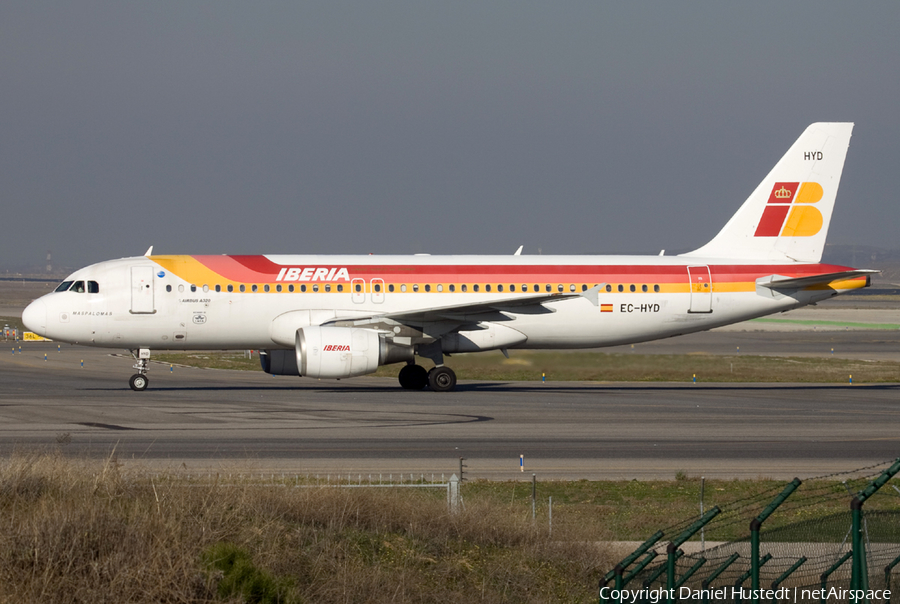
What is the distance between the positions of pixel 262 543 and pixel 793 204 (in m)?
30.1

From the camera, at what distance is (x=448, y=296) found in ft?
112

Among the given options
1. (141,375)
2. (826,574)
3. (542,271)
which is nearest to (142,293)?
(141,375)

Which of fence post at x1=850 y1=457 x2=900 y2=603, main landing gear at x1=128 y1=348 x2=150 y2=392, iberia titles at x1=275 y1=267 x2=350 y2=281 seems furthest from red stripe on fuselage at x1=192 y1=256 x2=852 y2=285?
fence post at x1=850 y1=457 x2=900 y2=603

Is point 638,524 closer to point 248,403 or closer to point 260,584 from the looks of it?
point 260,584

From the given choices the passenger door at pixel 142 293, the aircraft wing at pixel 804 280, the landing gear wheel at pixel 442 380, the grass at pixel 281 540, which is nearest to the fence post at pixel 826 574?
the grass at pixel 281 540

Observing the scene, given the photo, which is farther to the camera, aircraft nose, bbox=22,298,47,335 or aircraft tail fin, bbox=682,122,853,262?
aircraft tail fin, bbox=682,122,853,262

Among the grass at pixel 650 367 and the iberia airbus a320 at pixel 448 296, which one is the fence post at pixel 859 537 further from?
the grass at pixel 650 367

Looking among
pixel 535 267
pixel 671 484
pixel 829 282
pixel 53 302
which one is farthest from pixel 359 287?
pixel 671 484

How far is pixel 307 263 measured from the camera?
111 feet

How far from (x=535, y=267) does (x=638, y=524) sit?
21.3 meters

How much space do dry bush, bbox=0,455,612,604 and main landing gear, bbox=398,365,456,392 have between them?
782 inches

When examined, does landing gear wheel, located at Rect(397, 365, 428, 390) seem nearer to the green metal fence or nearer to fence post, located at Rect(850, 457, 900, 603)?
the green metal fence

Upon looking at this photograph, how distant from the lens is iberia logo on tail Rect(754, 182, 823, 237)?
118ft

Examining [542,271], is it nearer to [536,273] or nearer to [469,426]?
[536,273]
